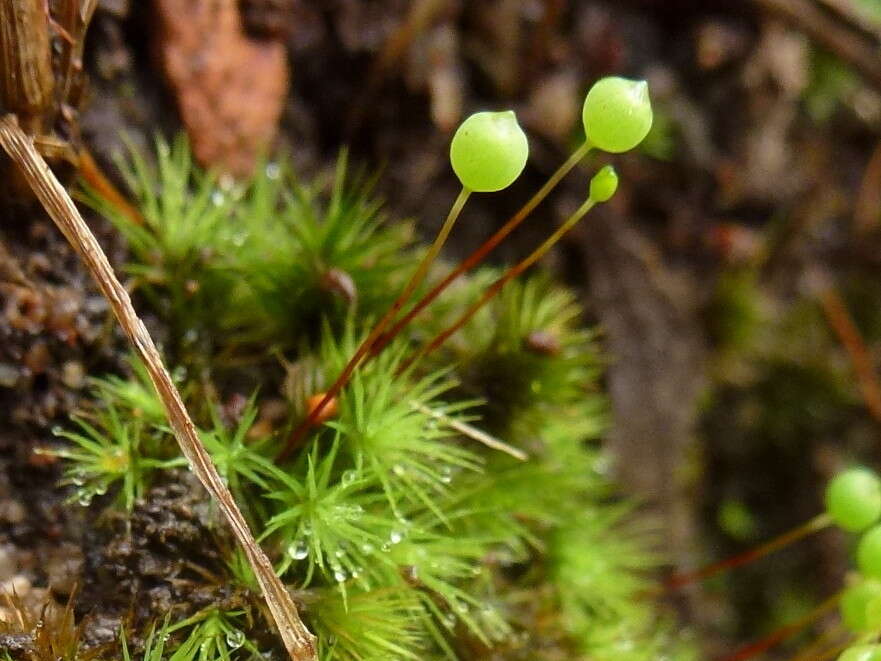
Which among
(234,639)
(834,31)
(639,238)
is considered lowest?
(234,639)

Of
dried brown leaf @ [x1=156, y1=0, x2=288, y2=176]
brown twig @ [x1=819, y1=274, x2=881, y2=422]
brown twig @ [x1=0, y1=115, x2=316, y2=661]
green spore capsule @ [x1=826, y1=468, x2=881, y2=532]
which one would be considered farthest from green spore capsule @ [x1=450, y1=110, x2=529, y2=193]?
brown twig @ [x1=819, y1=274, x2=881, y2=422]

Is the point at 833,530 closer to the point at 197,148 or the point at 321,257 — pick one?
the point at 321,257

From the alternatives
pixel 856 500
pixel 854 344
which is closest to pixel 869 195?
pixel 854 344

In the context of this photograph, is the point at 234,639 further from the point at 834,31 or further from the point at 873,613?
the point at 834,31

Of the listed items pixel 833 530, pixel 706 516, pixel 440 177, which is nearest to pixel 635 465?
pixel 706 516

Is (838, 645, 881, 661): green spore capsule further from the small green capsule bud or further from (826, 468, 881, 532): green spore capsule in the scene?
the small green capsule bud
